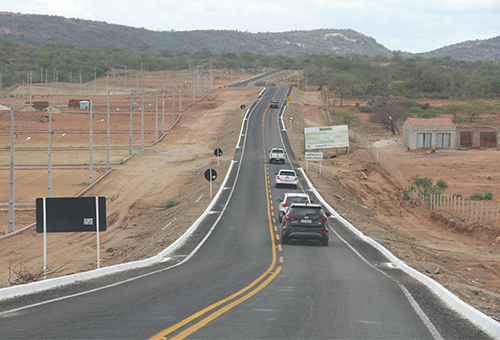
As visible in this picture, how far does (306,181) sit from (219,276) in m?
32.6

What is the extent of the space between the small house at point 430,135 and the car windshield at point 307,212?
53230mm

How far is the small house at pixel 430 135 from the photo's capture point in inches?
2844

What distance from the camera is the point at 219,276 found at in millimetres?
15195

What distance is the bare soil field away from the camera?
22688 mm

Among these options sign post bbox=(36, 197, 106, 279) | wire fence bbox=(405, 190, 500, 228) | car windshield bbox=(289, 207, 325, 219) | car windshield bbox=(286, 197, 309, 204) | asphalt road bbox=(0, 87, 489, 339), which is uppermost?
sign post bbox=(36, 197, 106, 279)

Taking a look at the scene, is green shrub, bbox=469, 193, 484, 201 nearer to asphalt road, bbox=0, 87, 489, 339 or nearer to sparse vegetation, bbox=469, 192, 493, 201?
sparse vegetation, bbox=469, 192, 493, 201

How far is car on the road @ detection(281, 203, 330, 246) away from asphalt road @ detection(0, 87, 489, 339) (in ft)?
3.10

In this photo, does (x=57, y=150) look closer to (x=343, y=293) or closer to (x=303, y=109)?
(x=303, y=109)

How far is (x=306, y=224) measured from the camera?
22219 mm

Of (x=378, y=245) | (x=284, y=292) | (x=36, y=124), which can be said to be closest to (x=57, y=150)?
(x=36, y=124)

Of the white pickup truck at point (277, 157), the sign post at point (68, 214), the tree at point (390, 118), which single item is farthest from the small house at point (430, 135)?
the sign post at point (68, 214)

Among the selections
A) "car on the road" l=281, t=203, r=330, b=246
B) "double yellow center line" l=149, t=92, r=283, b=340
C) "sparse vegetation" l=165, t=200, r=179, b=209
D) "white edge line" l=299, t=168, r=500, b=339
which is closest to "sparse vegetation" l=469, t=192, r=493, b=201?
"sparse vegetation" l=165, t=200, r=179, b=209

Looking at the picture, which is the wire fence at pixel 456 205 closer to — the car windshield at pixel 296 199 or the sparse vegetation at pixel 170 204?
the car windshield at pixel 296 199

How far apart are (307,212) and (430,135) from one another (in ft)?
180
